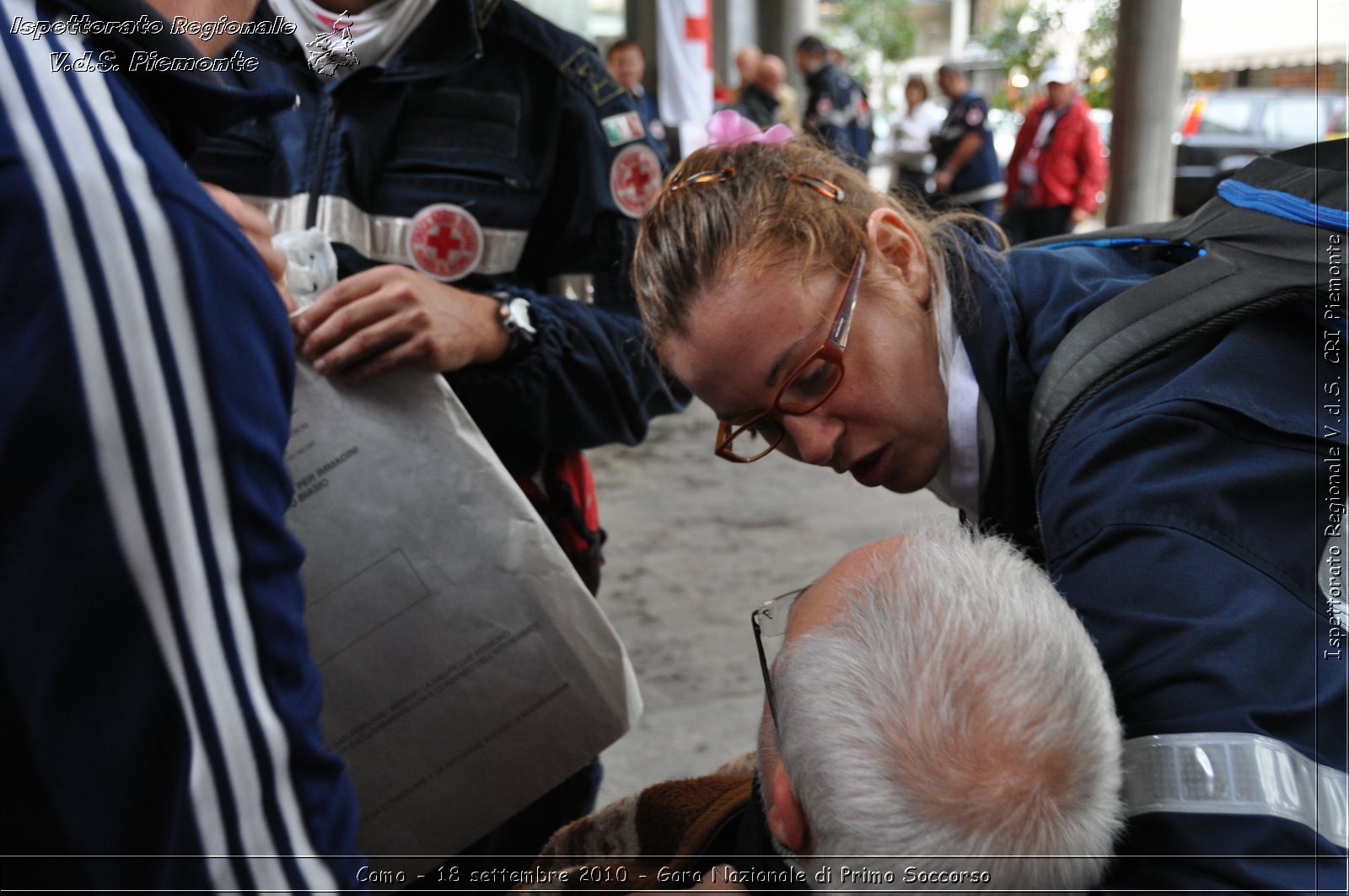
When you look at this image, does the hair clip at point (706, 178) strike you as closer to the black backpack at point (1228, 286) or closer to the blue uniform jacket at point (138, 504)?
the black backpack at point (1228, 286)

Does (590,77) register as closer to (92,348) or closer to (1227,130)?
(92,348)

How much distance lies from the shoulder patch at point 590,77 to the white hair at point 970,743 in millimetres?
1005

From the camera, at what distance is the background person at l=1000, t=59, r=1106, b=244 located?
757cm

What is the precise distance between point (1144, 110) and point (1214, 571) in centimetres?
561

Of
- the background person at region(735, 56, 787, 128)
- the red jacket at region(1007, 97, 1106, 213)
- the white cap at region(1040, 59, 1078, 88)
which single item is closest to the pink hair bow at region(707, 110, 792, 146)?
the red jacket at region(1007, 97, 1106, 213)

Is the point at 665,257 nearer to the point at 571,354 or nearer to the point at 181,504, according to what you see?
the point at 571,354

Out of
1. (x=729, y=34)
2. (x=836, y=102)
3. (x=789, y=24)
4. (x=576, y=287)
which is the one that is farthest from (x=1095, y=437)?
(x=789, y=24)

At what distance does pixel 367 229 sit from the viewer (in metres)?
1.58

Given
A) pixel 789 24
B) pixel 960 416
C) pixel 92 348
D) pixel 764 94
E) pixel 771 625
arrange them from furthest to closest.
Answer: pixel 789 24 < pixel 764 94 < pixel 960 416 < pixel 771 625 < pixel 92 348

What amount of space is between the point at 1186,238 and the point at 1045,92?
7.44 meters

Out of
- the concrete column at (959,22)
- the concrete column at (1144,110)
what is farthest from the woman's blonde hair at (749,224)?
the concrete column at (959,22)

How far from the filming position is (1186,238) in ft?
3.94

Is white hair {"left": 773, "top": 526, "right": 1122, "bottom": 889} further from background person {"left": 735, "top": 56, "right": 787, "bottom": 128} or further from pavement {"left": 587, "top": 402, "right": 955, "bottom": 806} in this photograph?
background person {"left": 735, "top": 56, "right": 787, "bottom": 128}

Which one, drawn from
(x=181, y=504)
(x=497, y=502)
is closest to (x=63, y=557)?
(x=181, y=504)
